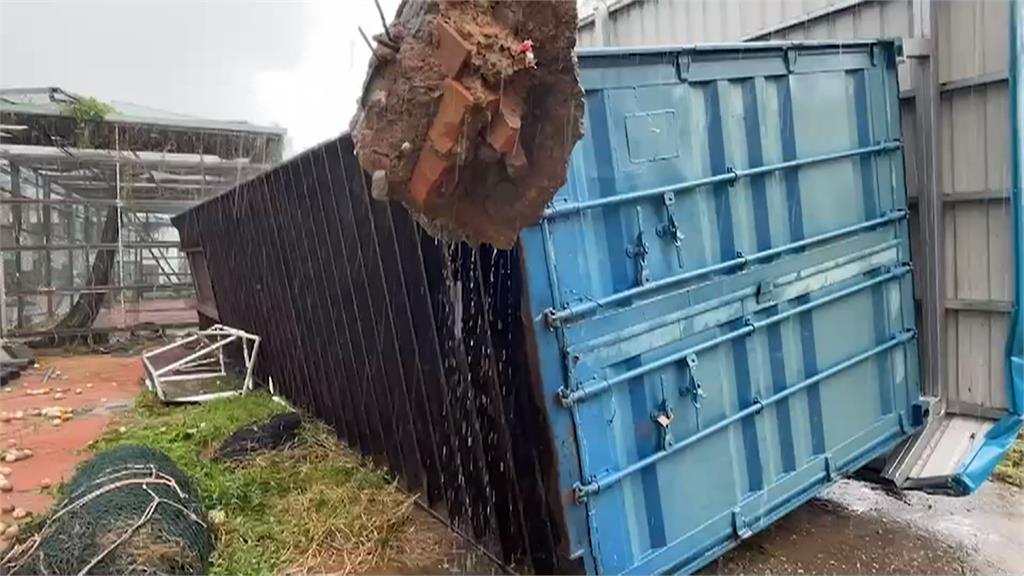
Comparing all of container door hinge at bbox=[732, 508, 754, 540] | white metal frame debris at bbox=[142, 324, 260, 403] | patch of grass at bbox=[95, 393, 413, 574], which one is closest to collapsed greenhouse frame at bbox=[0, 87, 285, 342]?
white metal frame debris at bbox=[142, 324, 260, 403]

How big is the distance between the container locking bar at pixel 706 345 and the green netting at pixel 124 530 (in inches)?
80.9

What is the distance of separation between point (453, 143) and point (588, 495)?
5.30 feet

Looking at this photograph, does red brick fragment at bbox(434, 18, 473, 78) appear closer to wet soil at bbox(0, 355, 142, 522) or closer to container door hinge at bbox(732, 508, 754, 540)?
container door hinge at bbox(732, 508, 754, 540)

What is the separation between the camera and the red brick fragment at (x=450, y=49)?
1.96 metres

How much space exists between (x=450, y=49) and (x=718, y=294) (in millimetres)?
1916

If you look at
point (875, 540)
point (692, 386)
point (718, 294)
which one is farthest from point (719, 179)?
point (875, 540)

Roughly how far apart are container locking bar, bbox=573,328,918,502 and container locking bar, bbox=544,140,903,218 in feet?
3.50

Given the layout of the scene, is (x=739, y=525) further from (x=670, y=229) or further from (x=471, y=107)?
(x=471, y=107)

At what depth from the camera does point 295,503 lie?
15.0 ft

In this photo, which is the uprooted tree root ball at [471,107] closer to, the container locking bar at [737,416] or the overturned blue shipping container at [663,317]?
the overturned blue shipping container at [663,317]

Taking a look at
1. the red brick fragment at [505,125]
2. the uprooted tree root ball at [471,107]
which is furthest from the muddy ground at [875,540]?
the red brick fragment at [505,125]

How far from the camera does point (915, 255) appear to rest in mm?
4562

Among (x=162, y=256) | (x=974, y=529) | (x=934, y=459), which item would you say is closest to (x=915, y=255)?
(x=934, y=459)

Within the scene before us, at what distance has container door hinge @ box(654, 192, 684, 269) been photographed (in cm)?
324
